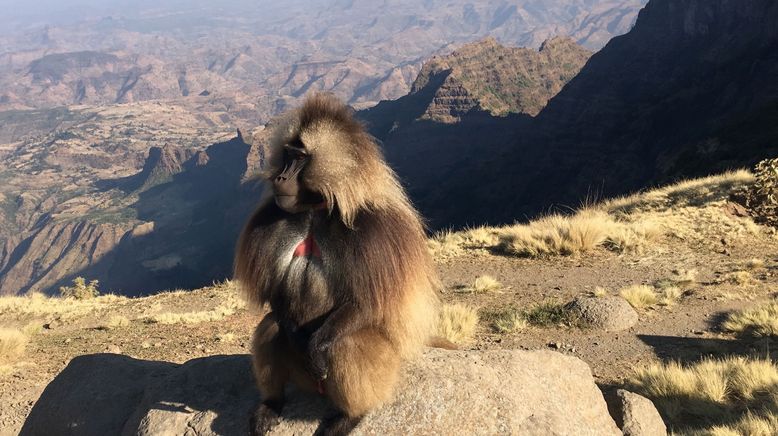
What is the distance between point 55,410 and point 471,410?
5020 millimetres

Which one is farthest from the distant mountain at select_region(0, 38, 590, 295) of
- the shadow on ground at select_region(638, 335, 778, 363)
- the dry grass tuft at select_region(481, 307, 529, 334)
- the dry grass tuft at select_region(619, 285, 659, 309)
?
the shadow on ground at select_region(638, 335, 778, 363)

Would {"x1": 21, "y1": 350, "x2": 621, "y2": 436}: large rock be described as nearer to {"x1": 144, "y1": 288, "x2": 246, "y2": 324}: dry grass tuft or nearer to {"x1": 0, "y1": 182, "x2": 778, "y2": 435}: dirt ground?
{"x1": 0, "y1": 182, "x2": 778, "y2": 435}: dirt ground

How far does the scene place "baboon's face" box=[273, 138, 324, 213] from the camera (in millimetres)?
3463

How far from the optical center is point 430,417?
13.5 feet

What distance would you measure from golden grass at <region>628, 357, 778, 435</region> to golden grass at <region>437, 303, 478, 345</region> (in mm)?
2703

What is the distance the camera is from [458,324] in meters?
8.41

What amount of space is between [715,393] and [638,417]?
4.12ft

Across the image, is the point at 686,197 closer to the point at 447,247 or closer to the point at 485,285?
the point at 447,247

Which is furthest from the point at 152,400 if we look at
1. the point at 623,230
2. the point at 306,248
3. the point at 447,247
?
the point at 623,230

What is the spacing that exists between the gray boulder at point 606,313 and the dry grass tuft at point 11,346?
9.94m

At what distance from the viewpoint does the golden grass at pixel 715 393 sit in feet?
16.3

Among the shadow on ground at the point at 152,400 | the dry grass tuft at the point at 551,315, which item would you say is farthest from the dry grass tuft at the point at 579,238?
the shadow on ground at the point at 152,400

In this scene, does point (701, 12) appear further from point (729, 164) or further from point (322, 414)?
point (322, 414)

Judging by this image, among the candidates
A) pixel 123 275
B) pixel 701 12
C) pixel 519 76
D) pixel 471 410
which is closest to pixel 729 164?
pixel 471 410
